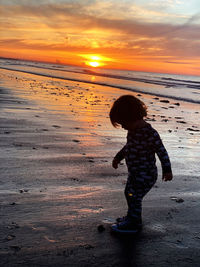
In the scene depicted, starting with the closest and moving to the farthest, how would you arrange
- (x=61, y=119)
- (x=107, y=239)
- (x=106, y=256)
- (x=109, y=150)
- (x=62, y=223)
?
(x=106, y=256)
(x=107, y=239)
(x=62, y=223)
(x=109, y=150)
(x=61, y=119)

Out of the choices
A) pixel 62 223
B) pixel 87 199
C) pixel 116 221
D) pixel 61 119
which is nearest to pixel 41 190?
pixel 87 199

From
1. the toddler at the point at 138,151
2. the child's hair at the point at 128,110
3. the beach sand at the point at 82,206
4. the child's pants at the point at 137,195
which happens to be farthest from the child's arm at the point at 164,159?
the beach sand at the point at 82,206

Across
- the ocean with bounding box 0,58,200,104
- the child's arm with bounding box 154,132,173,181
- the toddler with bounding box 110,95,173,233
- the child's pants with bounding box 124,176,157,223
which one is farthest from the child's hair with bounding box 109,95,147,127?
the ocean with bounding box 0,58,200,104

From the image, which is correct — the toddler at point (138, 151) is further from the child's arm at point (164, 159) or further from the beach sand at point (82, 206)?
the beach sand at point (82, 206)

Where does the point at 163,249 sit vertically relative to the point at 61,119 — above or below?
below

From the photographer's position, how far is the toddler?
3152 mm

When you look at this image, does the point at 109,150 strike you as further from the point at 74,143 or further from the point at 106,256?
the point at 106,256

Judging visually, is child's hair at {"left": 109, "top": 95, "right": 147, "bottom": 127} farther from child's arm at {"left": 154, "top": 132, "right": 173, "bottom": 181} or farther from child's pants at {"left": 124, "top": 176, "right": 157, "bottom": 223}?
child's pants at {"left": 124, "top": 176, "right": 157, "bottom": 223}

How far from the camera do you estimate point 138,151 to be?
3.20 metres

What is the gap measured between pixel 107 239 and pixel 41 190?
1262 mm

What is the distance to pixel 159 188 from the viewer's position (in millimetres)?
4152

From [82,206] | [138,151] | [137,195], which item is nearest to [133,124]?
[138,151]

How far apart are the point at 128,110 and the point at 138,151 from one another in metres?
0.44

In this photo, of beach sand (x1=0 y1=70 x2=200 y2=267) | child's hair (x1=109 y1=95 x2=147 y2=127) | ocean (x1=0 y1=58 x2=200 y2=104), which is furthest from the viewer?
ocean (x1=0 y1=58 x2=200 y2=104)
